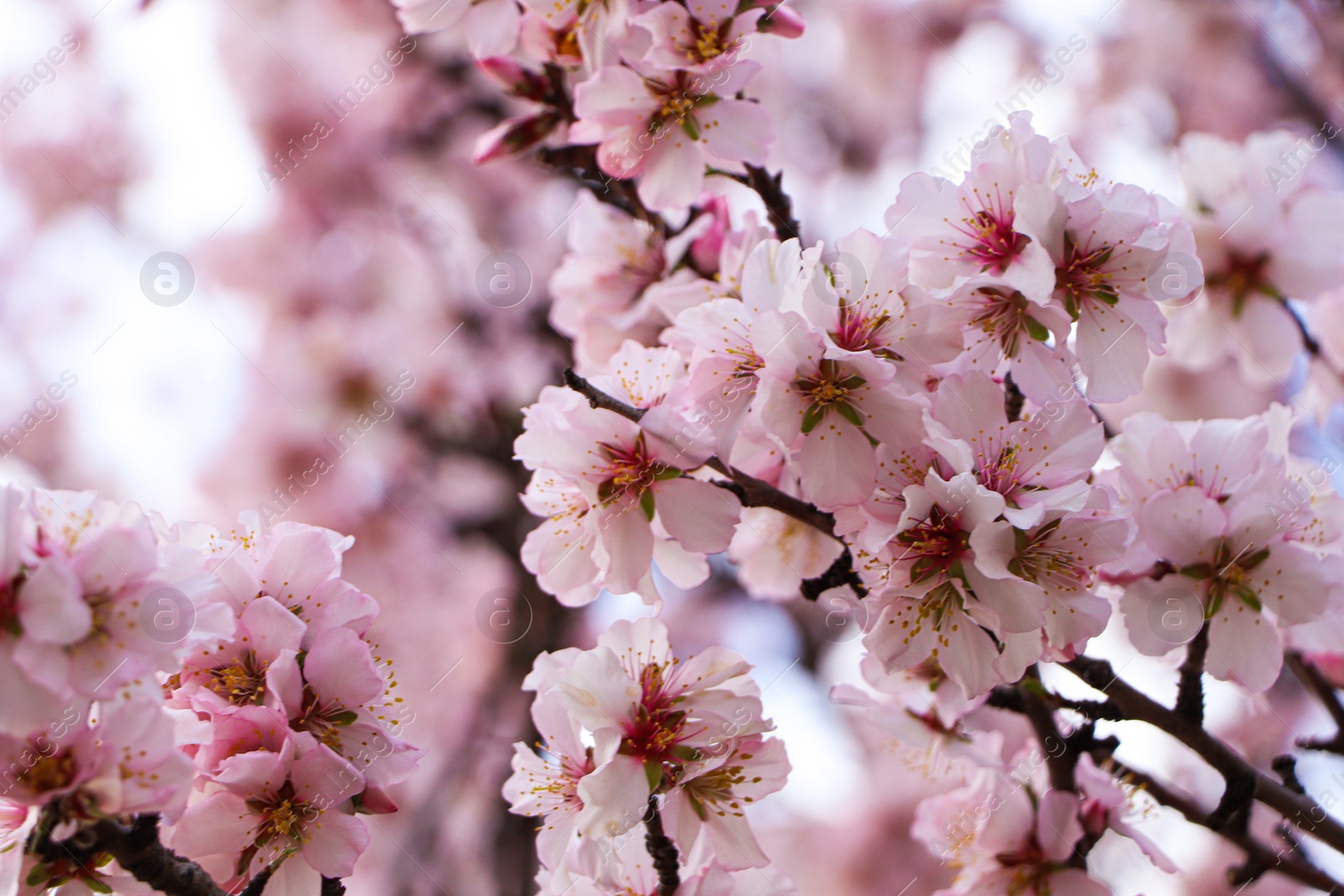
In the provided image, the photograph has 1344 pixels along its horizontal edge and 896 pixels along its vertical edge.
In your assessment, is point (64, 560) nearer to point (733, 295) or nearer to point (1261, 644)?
point (733, 295)

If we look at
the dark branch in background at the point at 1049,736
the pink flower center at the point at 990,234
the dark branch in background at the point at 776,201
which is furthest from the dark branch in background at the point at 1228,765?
the dark branch in background at the point at 776,201

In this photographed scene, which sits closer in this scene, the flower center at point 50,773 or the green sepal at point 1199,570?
the flower center at point 50,773

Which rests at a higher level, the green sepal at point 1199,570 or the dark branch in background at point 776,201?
the dark branch in background at point 776,201

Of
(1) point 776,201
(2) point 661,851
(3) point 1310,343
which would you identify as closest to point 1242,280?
(3) point 1310,343

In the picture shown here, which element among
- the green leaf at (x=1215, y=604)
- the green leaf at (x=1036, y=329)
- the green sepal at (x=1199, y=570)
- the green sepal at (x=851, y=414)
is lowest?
the green leaf at (x=1215, y=604)

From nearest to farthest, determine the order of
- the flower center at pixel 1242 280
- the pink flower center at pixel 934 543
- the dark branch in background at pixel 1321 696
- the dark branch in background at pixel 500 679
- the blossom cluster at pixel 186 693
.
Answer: the blossom cluster at pixel 186 693 < the pink flower center at pixel 934 543 < the dark branch in background at pixel 1321 696 < the flower center at pixel 1242 280 < the dark branch in background at pixel 500 679

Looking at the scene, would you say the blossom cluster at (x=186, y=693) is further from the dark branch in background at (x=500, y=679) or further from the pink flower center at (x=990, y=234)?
the dark branch in background at (x=500, y=679)
